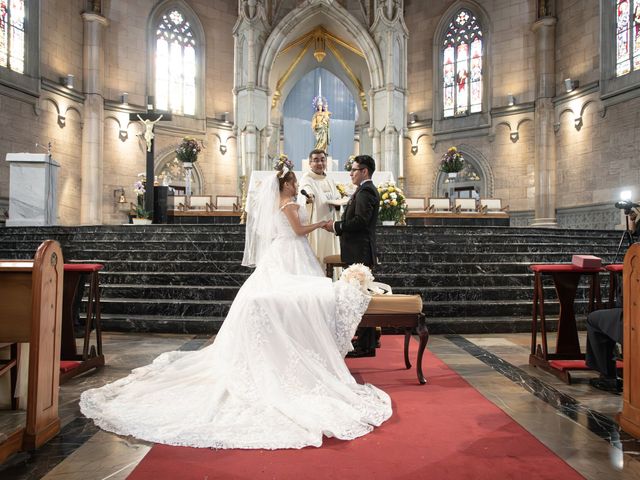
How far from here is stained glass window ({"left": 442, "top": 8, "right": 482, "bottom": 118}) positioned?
1956 cm

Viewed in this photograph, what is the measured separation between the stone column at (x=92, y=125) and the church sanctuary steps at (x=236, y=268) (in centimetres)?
812

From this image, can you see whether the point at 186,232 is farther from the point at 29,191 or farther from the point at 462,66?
the point at 462,66

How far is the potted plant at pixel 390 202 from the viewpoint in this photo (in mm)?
8820

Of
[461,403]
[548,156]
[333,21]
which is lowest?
[461,403]

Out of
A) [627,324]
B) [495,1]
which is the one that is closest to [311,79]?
[495,1]

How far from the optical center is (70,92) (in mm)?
16750

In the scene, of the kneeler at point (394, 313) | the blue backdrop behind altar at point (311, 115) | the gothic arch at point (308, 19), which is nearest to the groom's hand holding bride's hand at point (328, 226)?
the kneeler at point (394, 313)

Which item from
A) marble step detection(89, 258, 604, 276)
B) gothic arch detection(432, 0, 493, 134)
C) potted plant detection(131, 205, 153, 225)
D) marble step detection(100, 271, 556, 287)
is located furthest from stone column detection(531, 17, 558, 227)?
potted plant detection(131, 205, 153, 225)

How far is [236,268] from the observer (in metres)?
7.88

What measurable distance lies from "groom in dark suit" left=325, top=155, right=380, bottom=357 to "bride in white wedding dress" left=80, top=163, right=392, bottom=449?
0.56 meters

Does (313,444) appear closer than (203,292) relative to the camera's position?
Yes

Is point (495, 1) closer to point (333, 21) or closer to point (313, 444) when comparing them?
point (333, 21)

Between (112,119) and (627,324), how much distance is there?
17.8 meters

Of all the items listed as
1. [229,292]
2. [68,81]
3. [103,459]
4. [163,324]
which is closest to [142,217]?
[68,81]
